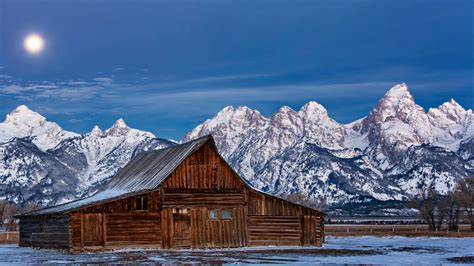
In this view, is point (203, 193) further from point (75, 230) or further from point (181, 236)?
point (75, 230)

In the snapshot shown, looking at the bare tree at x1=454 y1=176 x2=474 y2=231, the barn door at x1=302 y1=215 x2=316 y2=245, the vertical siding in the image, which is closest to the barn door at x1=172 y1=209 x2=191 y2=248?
the vertical siding

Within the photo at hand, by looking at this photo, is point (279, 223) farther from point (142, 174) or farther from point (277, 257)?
point (277, 257)

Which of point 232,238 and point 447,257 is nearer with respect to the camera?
point 447,257

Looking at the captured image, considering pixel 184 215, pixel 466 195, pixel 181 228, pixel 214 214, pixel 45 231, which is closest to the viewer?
pixel 181 228

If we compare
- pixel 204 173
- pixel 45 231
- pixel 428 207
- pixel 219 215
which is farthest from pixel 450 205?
pixel 45 231

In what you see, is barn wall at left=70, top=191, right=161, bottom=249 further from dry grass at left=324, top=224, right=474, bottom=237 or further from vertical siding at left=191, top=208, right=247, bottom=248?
dry grass at left=324, top=224, right=474, bottom=237

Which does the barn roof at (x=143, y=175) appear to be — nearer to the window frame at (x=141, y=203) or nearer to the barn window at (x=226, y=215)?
the window frame at (x=141, y=203)

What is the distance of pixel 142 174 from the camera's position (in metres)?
63.0

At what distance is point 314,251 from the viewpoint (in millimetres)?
52531

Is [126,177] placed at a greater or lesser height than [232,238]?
greater

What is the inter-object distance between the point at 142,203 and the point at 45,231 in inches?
340

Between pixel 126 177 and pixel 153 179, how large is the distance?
9264 mm

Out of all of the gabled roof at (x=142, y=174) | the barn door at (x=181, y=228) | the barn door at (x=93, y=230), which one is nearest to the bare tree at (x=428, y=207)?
the gabled roof at (x=142, y=174)

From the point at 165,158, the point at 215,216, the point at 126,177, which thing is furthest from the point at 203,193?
the point at 126,177
